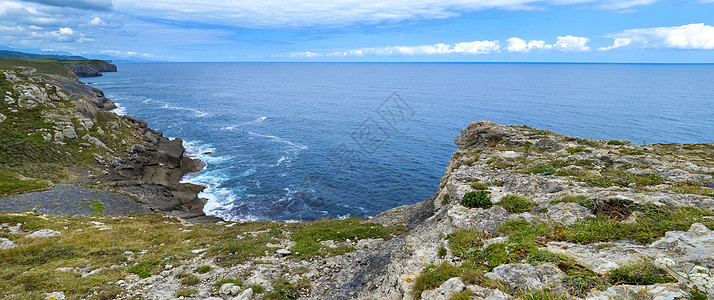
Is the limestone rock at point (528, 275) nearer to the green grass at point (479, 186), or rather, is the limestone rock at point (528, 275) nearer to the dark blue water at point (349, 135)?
the green grass at point (479, 186)

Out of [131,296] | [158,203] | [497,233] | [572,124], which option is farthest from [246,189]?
[572,124]

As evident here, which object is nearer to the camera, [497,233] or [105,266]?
[497,233]

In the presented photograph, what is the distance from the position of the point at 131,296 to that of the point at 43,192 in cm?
3532

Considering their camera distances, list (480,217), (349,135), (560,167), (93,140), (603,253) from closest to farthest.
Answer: (603,253) → (480,217) → (560,167) → (93,140) → (349,135)

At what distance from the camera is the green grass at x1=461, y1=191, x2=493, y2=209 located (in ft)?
49.4

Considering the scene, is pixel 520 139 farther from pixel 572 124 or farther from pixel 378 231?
pixel 572 124

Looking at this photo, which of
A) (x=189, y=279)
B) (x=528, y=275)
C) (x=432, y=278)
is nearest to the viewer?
(x=528, y=275)

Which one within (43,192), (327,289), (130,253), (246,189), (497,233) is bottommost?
(246,189)

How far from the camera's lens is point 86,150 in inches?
2205

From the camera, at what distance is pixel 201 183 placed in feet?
192

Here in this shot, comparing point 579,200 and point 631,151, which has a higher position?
point 631,151

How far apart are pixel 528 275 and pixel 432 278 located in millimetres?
2717

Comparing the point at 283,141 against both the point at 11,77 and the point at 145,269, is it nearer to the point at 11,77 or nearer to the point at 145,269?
the point at 11,77

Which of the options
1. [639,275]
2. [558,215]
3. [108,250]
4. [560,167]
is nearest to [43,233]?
[108,250]
